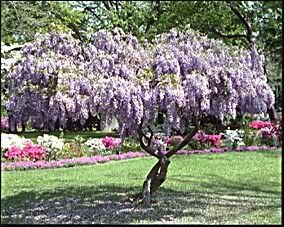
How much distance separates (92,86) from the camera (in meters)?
6.14

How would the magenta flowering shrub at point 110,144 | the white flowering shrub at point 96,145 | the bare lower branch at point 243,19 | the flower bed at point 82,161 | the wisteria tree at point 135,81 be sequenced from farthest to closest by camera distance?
1. the bare lower branch at point 243,19
2. the magenta flowering shrub at point 110,144
3. the white flowering shrub at point 96,145
4. the flower bed at point 82,161
5. the wisteria tree at point 135,81

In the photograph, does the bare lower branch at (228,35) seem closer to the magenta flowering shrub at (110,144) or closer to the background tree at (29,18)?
the background tree at (29,18)

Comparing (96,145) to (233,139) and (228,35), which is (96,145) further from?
(228,35)

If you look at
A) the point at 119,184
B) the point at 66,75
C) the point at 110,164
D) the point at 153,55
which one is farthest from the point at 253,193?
the point at 110,164

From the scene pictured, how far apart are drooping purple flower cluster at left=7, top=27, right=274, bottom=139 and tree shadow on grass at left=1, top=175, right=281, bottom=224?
42.9 inches

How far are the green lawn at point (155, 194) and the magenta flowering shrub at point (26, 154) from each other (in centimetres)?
134

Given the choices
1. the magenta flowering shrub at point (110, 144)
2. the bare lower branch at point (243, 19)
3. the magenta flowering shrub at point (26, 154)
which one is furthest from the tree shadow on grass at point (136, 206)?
the bare lower branch at point (243, 19)

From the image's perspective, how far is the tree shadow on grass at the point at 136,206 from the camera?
6344mm

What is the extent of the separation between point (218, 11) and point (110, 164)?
10620 mm

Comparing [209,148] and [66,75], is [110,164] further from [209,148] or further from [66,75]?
[66,75]

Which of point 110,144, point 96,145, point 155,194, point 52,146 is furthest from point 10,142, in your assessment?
point 155,194

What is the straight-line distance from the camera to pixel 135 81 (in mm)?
6102

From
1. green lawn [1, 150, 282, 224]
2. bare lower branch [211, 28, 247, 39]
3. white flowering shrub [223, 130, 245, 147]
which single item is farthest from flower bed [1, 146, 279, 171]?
bare lower branch [211, 28, 247, 39]

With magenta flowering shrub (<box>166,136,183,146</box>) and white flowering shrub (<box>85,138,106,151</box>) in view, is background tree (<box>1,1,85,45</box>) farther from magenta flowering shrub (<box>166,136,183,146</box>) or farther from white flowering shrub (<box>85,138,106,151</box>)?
magenta flowering shrub (<box>166,136,183,146</box>)
